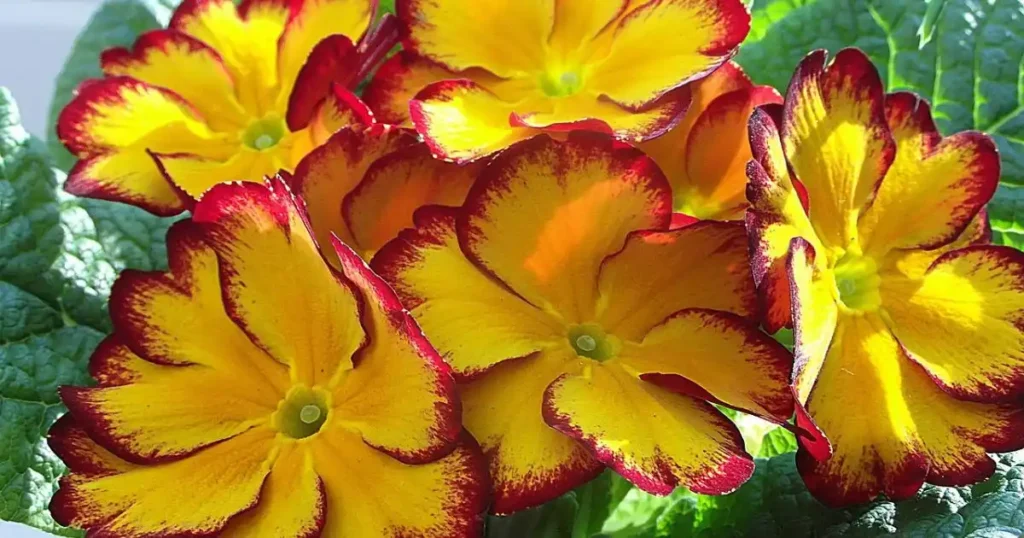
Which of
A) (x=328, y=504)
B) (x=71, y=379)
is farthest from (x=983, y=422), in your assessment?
(x=71, y=379)

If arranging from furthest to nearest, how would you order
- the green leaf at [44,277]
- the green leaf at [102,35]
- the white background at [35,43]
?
the white background at [35,43] < the green leaf at [102,35] < the green leaf at [44,277]

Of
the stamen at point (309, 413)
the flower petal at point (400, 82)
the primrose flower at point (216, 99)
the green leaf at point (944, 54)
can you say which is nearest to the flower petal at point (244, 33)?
the primrose flower at point (216, 99)

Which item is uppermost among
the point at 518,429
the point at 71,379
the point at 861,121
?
the point at 861,121

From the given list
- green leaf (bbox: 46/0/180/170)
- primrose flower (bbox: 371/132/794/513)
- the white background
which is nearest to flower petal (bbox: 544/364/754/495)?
primrose flower (bbox: 371/132/794/513)

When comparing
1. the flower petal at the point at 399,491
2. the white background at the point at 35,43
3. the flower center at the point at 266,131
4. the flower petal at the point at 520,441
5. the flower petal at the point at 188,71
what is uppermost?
the flower petal at the point at 188,71

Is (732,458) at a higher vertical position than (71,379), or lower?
higher

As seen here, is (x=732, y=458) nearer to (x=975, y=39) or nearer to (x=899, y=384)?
(x=899, y=384)

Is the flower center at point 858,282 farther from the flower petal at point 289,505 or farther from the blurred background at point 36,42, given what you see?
the blurred background at point 36,42
